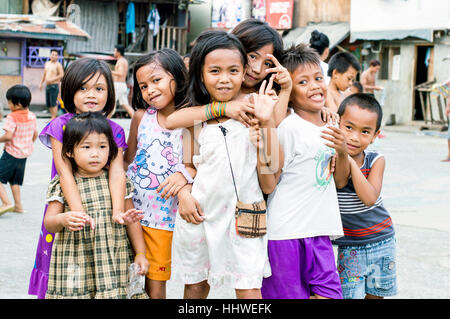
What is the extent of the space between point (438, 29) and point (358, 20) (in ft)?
10.2

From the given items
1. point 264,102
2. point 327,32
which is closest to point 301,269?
point 264,102

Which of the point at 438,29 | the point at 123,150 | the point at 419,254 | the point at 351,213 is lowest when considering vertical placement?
the point at 419,254

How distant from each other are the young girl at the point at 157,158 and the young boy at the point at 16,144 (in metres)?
3.33

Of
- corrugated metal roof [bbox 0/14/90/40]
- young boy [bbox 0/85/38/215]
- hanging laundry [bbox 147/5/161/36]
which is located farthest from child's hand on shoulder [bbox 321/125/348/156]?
hanging laundry [bbox 147/5/161/36]

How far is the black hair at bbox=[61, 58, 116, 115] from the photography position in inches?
→ 113

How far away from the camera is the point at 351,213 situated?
2967 mm

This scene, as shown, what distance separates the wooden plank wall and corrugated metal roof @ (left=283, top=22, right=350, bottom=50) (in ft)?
0.77

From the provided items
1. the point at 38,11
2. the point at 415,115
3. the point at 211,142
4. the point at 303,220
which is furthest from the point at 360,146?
the point at 38,11

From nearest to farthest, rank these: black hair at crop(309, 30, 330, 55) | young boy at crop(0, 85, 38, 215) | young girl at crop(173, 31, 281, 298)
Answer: young girl at crop(173, 31, 281, 298), black hair at crop(309, 30, 330, 55), young boy at crop(0, 85, 38, 215)

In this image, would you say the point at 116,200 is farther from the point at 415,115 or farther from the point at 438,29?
the point at 415,115

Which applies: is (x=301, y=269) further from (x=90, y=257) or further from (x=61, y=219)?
(x=61, y=219)

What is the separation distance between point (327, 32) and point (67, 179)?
60.3 feet

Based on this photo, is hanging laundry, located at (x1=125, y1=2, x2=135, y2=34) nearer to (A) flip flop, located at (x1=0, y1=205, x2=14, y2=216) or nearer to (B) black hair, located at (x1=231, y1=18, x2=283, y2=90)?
(A) flip flop, located at (x1=0, y1=205, x2=14, y2=216)

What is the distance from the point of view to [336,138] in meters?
2.57
